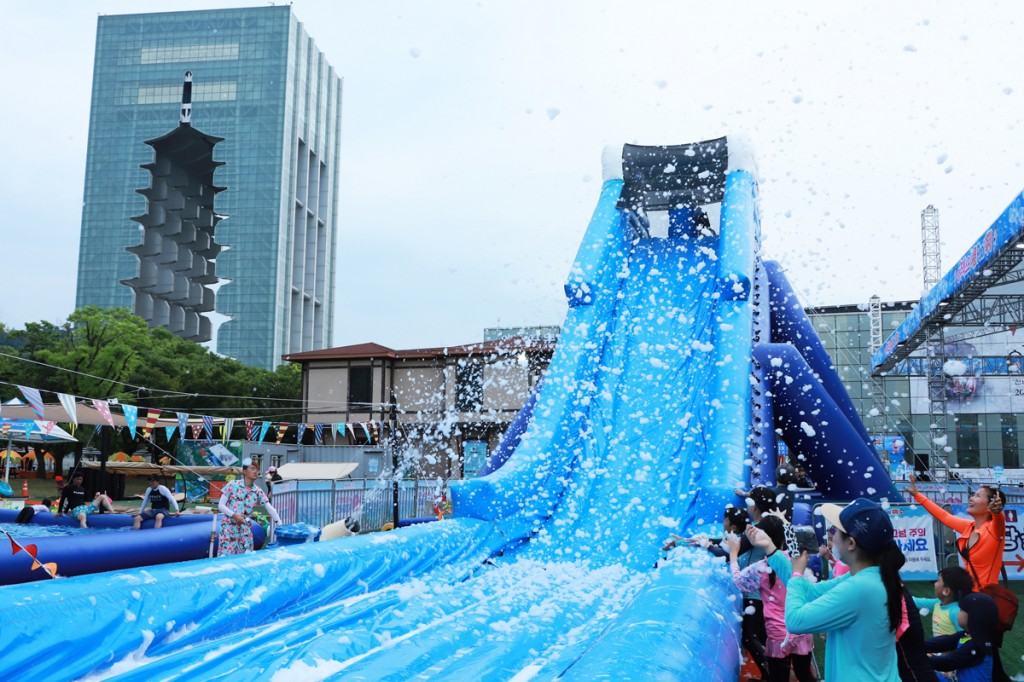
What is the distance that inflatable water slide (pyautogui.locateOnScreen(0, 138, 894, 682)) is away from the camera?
4246mm

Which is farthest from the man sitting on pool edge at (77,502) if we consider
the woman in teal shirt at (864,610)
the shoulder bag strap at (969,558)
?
the woman in teal shirt at (864,610)

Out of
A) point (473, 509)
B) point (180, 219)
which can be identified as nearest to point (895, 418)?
point (473, 509)

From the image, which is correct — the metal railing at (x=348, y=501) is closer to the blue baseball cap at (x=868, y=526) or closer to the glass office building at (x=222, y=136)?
the blue baseball cap at (x=868, y=526)

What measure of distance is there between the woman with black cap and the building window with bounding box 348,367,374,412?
26233mm

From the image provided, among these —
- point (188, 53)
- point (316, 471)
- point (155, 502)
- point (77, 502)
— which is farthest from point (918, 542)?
point (188, 53)

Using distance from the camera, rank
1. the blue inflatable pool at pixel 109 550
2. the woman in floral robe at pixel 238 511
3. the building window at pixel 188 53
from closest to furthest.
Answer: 1. the blue inflatable pool at pixel 109 550
2. the woman in floral robe at pixel 238 511
3. the building window at pixel 188 53

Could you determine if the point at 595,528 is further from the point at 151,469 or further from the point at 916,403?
the point at 916,403

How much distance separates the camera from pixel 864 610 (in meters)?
2.68

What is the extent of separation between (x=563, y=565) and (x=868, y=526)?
15.7 feet

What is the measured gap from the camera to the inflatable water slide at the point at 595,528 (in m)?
4.25

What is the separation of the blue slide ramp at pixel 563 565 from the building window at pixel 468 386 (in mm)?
14137

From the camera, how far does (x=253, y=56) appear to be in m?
73.9

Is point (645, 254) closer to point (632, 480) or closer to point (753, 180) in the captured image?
point (753, 180)

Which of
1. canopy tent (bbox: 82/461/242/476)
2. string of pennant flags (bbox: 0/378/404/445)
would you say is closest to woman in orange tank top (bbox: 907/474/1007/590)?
string of pennant flags (bbox: 0/378/404/445)
